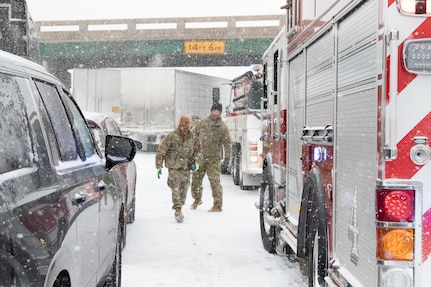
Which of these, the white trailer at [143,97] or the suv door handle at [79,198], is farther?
the white trailer at [143,97]

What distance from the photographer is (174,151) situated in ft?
34.4

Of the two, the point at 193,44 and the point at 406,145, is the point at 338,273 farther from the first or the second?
the point at 193,44

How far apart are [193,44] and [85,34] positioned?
14.3 feet

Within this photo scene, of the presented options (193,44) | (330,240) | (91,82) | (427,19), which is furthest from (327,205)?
(91,82)

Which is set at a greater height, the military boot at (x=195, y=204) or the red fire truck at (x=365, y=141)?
the red fire truck at (x=365, y=141)

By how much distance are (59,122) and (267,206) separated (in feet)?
14.4

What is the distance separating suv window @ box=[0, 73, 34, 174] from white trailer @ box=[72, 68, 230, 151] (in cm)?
2697

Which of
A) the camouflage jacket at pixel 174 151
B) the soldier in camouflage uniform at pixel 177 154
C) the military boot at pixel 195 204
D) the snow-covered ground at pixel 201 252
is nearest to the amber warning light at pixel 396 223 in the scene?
the snow-covered ground at pixel 201 252

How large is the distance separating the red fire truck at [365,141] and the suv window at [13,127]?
1632 millimetres

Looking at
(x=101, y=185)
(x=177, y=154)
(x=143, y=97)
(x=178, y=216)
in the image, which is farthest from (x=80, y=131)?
(x=143, y=97)

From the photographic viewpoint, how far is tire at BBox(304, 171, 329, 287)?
463 cm

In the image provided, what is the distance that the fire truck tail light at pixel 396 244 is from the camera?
10.4ft

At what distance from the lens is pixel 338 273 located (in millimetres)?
4211

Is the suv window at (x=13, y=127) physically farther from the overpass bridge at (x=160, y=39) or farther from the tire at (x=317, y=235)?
the overpass bridge at (x=160, y=39)
